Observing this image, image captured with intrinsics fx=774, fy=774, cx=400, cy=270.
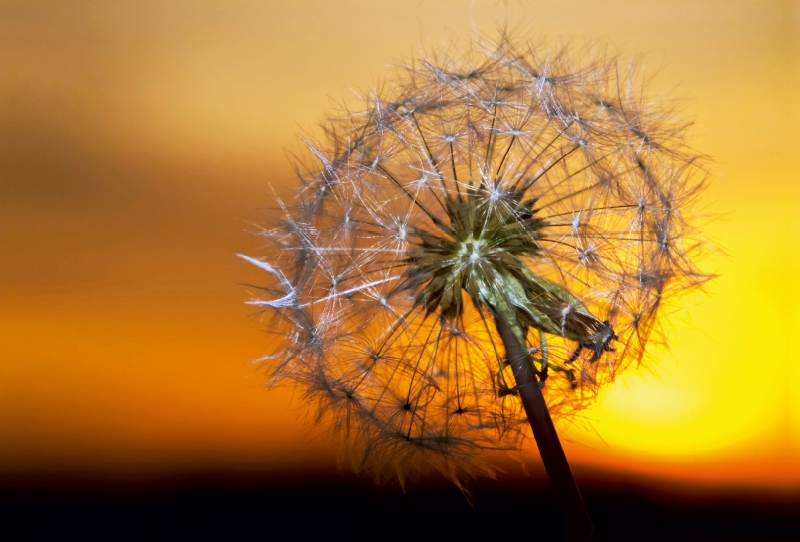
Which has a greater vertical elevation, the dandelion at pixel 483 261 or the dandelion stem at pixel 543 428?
the dandelion at pixel 483 261

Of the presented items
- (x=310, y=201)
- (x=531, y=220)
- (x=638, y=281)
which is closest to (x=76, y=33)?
(x=310, y=201)

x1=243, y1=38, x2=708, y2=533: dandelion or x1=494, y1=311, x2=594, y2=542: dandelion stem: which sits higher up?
x1=243, y1=38, x2=708, y2=533: dandelion

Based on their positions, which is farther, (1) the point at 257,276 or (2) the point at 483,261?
(1) the point at 257,276

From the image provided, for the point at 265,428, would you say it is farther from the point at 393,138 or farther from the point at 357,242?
the point at 393,138

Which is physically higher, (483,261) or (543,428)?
(483,261)
